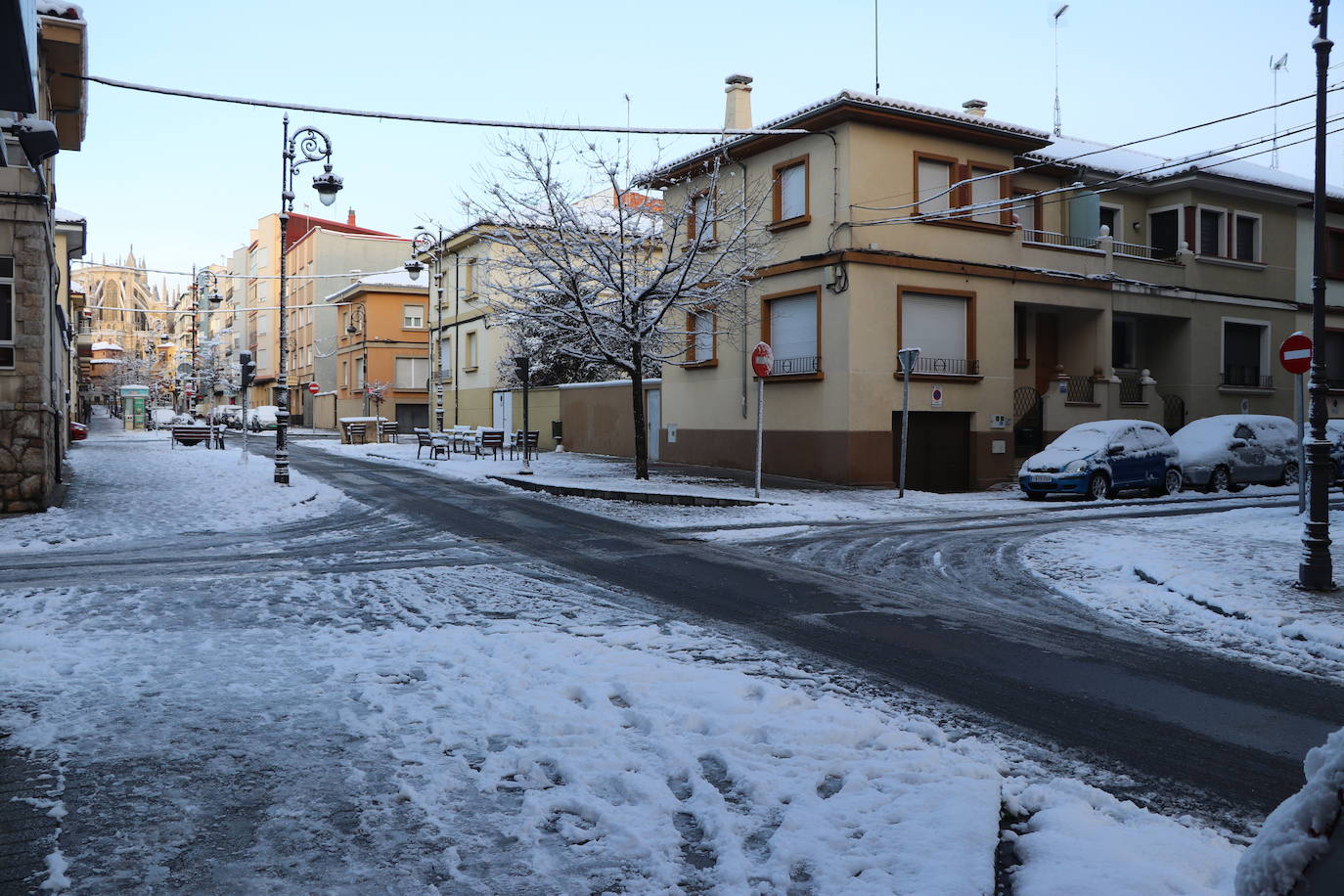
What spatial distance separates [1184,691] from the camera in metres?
5.79

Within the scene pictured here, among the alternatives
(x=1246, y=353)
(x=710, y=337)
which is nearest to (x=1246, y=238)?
(x=1246, y=353)

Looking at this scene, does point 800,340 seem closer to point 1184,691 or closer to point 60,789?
point 1184,691

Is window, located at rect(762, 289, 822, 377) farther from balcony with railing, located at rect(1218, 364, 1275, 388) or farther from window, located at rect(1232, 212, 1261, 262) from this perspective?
window, located at rect(1232, 212, 1261, 262)

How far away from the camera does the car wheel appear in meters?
19.8

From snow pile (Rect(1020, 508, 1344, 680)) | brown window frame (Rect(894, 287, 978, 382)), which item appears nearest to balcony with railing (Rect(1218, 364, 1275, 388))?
brown window frame (Rect(894, 287, 978, 382))

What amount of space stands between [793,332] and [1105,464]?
24.3 ft

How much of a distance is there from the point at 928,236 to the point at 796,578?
14713mm

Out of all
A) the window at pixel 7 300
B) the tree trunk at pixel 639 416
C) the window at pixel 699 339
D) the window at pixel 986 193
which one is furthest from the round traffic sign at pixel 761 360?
the window at pixel 7 300

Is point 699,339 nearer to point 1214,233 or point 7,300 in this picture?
point 1214,233

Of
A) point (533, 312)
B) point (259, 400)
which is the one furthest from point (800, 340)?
point (259, 400)

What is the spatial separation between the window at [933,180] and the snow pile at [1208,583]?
34.2 ft

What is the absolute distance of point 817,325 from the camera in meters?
22.4

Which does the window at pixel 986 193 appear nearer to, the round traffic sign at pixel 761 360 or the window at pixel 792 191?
the window at pixel 792 191

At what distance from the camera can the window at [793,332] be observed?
2255 centimetres
